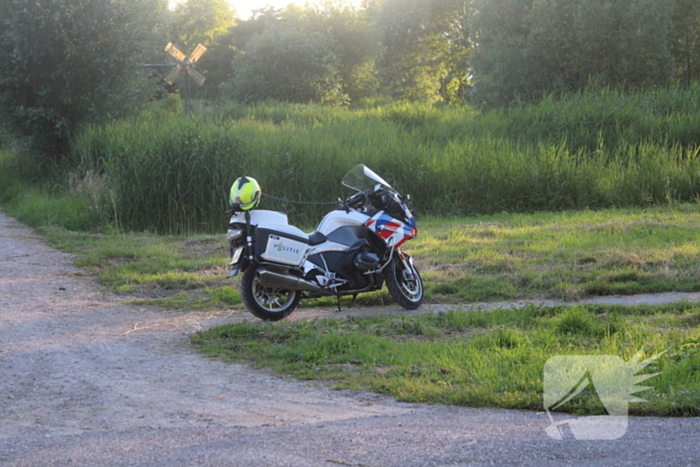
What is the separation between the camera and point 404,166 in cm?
1633

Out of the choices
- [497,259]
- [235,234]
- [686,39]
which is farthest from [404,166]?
[686,39]

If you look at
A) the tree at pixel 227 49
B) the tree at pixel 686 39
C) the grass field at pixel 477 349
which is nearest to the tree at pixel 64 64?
the grass field at pixel 477 349

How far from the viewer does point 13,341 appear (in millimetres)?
6676

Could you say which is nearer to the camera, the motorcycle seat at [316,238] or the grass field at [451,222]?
the grass field at [451,222]

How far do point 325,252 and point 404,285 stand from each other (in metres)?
0.96

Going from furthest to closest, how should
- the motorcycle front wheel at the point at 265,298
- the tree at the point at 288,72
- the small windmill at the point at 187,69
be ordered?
the tree at the point at 288,72 → the small windmill at the point at 187,69 → the motorcycle front wheel at the point at 265,298

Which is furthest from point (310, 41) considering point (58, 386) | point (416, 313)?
point (58, 386)

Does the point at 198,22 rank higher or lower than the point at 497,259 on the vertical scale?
higher

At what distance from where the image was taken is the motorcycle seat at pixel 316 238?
7.76 meters

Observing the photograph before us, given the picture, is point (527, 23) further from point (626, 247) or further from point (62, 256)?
point (62, 256)

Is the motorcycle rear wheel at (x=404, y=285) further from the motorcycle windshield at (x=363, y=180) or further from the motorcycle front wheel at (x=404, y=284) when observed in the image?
the motorcycle windshield at (x=363, y=180)

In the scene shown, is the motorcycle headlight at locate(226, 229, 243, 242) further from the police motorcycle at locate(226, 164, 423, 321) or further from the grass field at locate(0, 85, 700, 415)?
the grass field at locate(0, 85, 700, 415)

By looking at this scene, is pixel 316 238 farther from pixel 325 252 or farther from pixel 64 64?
pixel 64 64

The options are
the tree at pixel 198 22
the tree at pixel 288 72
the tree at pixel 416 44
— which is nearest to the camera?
the tree at pixel 288 72
